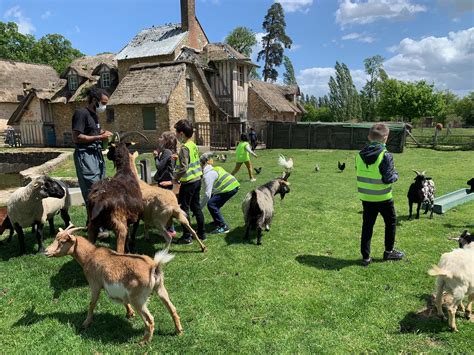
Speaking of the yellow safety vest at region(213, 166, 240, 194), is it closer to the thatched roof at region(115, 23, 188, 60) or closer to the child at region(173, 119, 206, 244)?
the child at region(173, 119, 206, 244)

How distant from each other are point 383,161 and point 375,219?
1.02 metres

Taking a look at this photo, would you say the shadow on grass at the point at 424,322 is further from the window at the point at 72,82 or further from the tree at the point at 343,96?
the tree at the point at 343,96

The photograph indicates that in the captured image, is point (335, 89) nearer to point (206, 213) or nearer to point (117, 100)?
point (117, 100)

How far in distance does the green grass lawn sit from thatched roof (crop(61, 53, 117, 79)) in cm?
2783

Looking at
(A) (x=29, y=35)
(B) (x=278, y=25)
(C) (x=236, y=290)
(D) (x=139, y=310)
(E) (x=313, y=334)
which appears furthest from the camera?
(A) (x=29, y=35)

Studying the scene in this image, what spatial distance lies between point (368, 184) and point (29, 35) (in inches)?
2723

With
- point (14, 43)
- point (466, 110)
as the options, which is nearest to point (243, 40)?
point (14, 43)

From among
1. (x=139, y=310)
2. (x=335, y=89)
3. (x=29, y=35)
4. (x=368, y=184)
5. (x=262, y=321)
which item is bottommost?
(x=262, y=321)

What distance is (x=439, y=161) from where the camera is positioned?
68.0 ft

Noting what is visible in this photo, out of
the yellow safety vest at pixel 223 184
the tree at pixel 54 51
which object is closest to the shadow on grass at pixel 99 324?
the yellow safety vest at pixel 223 184

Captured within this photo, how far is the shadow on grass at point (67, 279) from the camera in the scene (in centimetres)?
506

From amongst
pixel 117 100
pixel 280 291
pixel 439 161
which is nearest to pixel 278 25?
pixel 117 100

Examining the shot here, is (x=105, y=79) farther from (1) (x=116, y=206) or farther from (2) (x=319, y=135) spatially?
(1) (x=116, y=206)

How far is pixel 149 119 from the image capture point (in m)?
26.8
